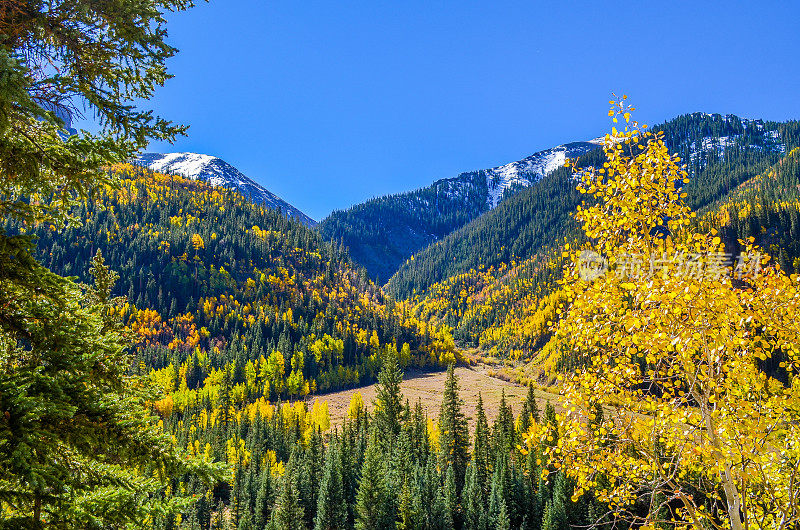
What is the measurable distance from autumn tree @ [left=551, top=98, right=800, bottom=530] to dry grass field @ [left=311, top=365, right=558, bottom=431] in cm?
9977

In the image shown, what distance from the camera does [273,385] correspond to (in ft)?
415

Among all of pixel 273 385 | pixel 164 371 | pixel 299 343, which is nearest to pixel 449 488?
pixel 273 385

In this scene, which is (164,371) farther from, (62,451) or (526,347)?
(526,347)

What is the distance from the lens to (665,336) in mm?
5949

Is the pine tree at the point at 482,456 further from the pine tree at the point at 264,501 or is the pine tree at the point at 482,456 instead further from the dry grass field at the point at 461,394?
the dry grass field at the point at 461,394

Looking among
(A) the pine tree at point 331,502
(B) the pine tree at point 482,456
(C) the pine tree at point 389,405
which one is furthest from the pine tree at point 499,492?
(A) the pine tree at point 331,502

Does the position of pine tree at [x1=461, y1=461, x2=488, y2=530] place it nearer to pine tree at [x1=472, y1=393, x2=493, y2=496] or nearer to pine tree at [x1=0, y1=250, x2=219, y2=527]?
pine tree at [x1=472, y1=393, x2=493, y2=496]

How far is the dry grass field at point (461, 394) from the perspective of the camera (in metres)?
113

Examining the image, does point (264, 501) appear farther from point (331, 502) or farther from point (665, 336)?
point (665, 336)

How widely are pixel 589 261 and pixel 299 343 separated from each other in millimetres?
157032

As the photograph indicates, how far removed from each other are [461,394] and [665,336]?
443 ft

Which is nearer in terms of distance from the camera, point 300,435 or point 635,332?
point 635,332

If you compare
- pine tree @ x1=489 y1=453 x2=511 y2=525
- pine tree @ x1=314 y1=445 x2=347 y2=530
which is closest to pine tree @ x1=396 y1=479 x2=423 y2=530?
pine tree @ x1=489 y1=453 x2=511 y2=525

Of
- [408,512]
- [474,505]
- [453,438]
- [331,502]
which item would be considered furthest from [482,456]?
[331,502]
